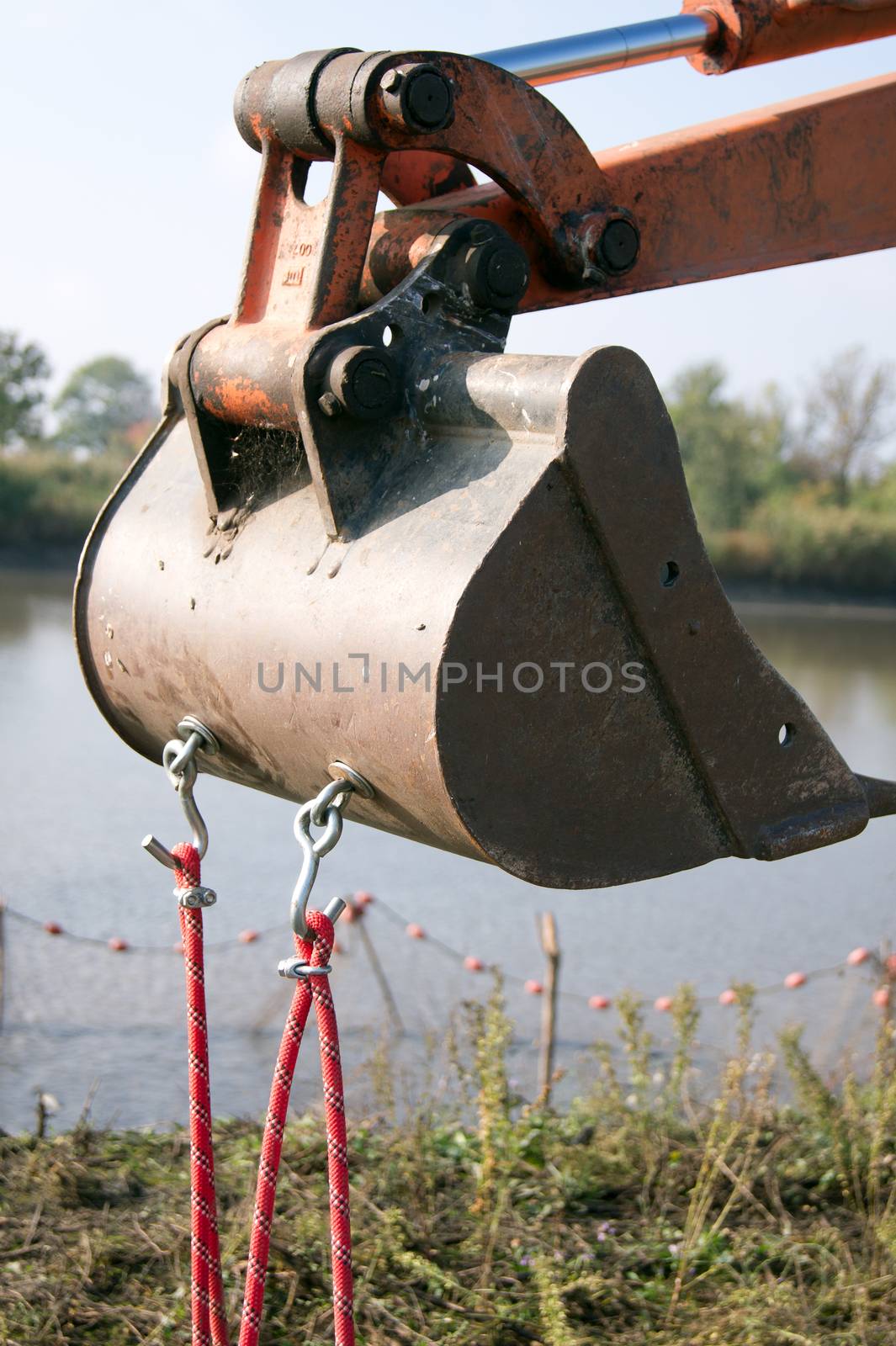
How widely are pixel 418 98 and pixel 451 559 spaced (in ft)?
1.93

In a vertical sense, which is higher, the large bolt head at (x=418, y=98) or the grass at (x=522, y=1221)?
the large bolt head at (x=418, y=98)

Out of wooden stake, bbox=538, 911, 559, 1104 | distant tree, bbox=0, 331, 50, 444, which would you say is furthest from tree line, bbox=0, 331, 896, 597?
wooden stake, bbox=538, 911, 559, 1104

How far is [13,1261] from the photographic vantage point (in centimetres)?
384

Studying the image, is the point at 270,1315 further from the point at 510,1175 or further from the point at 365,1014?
the point at 365,1014

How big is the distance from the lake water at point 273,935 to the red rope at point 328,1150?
11.4 ft

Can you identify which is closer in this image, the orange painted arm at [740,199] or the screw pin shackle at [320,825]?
the screw pin shackle at [320,825]

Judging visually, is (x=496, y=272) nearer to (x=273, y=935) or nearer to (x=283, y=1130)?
(x=283, y=1130)

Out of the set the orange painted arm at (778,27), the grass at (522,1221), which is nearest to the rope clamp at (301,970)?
the orange painted arm at (778,27)

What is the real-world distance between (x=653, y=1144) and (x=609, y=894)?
18.2 feet

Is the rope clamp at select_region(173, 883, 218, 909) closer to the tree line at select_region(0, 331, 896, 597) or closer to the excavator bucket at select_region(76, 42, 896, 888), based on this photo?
the excavator bucket at select_region(76, 42, 896, 888)

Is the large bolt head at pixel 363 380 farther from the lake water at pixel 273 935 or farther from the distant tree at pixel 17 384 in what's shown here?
the distant tree at pixel 17 384

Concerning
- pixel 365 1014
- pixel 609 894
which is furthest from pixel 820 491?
pixel 365 1014

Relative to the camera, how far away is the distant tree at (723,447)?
34125mm

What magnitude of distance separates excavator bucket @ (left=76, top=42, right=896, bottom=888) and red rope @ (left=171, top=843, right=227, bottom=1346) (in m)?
0.23
